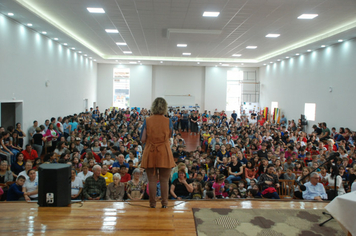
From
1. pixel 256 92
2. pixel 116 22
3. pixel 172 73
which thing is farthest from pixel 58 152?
pixel 256 92

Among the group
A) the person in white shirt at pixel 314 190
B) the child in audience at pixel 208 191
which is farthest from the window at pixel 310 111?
the child in audience at pixel 208 191

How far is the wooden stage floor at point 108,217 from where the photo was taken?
2.68 metres

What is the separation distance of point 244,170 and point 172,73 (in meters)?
15.9

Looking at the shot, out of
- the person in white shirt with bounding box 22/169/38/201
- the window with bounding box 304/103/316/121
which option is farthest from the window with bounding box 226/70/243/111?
the person in white shirt with bounding box 22/169/38/201

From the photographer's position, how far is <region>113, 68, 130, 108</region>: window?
2114cm

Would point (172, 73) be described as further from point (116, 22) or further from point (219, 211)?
point (219, 211)

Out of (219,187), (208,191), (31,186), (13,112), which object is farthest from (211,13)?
(13,112)

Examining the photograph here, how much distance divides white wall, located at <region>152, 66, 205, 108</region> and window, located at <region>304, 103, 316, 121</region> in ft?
30.7

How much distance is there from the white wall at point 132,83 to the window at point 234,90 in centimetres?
629

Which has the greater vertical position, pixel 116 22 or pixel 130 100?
pixel 116 22

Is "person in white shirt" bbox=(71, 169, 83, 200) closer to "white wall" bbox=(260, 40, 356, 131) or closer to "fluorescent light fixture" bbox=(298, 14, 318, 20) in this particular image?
"fluorescent light fixture" bbox=(298, 14, 318, 20)

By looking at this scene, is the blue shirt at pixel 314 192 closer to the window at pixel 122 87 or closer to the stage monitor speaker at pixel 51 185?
the stage monitor speaker at pixel 51 185

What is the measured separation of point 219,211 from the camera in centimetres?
317

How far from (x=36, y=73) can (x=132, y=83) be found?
10972 millimetres
